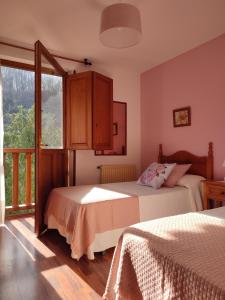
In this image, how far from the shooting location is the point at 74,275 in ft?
6.17

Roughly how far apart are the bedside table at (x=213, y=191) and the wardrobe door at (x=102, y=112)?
1.52 m

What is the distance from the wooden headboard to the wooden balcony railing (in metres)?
2.18

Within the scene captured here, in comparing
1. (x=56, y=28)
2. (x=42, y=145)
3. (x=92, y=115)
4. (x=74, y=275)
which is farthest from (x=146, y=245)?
(x=56, y=28)

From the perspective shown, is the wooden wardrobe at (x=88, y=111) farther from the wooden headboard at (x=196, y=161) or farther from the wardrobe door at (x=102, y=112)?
the wooden headboard at (x=196, y=161)

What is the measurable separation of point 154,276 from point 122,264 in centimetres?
25

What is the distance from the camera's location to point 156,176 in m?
3.02

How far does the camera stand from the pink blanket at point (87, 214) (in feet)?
7.00

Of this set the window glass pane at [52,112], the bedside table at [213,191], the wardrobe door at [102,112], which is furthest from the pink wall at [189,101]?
the window glass pane at [52,112]

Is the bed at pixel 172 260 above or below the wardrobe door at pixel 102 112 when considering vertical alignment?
below

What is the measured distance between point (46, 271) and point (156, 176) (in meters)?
1.69

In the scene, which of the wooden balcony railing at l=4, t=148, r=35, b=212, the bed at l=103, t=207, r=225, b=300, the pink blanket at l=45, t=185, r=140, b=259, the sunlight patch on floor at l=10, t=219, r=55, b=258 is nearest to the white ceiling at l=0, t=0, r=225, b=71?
the wooden balcony railing at l=4, t=148, r=35, b=212

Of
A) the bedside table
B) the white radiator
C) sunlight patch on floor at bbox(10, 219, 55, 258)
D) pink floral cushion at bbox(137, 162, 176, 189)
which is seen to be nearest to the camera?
sunlight patch on floor at bbox(10, 219, 55, 258)

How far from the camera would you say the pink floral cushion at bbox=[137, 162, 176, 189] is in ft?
9.70

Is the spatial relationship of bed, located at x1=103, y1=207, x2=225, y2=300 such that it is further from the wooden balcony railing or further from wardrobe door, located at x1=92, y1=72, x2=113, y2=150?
the wooden balcony railing
